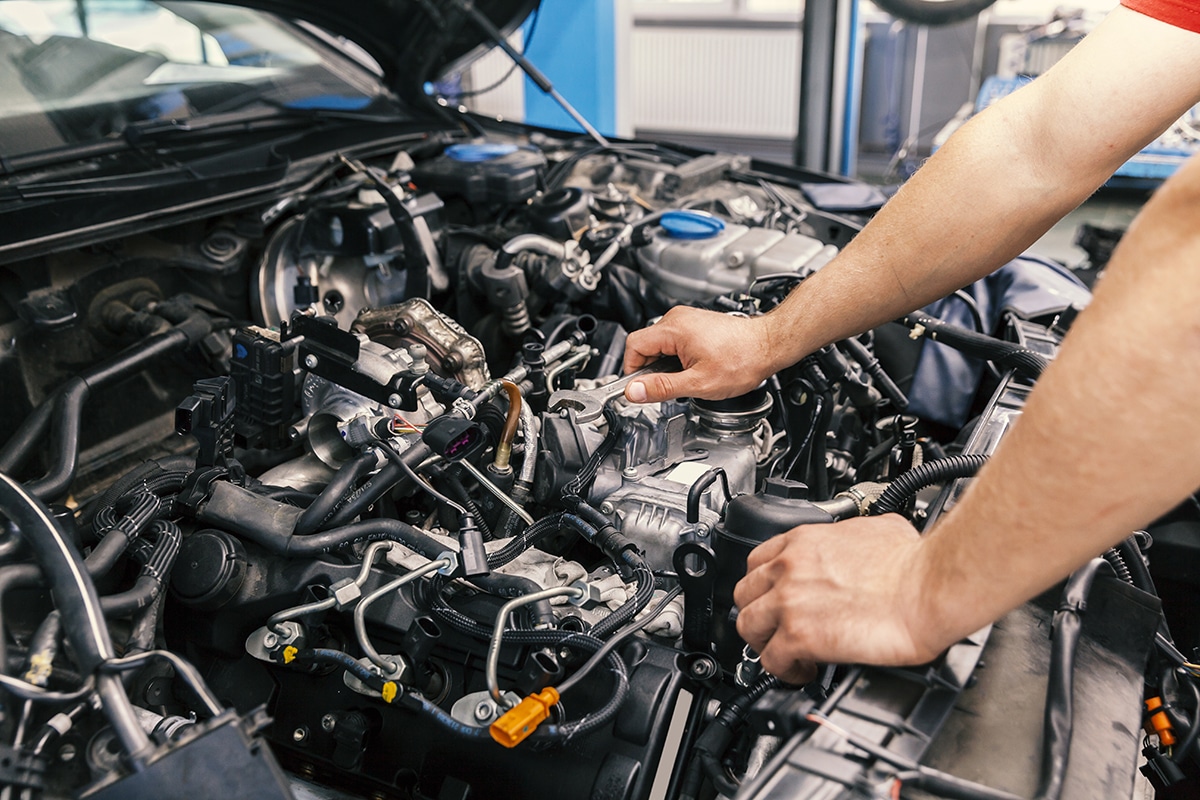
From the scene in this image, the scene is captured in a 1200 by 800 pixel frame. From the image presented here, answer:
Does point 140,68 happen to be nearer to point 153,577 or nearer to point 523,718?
point 153,577

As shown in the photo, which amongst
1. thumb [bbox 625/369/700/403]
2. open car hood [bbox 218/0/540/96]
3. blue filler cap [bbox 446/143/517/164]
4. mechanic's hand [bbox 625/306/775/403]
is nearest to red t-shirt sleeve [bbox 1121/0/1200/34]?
mechanic's hand [bbox 625/306/775/403]

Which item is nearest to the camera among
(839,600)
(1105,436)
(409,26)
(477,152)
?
(1105,436)

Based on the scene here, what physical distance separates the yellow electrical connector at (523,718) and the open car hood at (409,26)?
1.84 metres

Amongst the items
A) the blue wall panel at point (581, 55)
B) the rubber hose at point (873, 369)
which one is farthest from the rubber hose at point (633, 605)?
the blue wall panel at point (581, 55)

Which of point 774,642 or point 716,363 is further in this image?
point 716,363

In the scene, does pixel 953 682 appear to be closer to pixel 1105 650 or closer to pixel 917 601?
pixel 917 601

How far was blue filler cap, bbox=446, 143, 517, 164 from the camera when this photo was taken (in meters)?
2.02

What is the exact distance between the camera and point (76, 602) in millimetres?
894

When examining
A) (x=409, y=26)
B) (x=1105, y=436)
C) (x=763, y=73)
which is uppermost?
(x=409, y=26)

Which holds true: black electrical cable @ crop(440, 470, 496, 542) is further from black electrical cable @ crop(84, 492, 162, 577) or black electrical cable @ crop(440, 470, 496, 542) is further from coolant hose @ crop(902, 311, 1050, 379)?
coolant hose @ crop(902, 311, 1050, 379)

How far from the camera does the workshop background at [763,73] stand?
5266 mm

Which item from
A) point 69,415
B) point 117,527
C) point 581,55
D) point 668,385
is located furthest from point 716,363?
point 581,55

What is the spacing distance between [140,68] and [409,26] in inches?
28.5

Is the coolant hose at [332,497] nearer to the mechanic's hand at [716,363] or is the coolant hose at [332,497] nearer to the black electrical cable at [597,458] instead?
the black electrical cable at [597,458]
